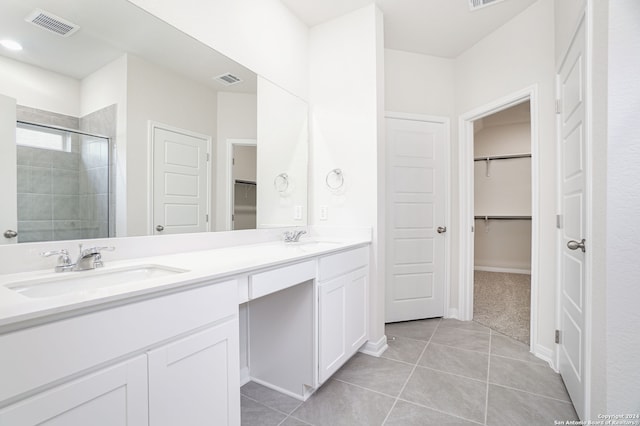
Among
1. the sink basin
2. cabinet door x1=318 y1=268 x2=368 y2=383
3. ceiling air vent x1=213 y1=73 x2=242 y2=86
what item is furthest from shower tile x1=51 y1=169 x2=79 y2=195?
cabinet door x1=318 y1=268 x2=368 y2=383

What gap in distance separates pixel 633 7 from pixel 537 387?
1.95 m

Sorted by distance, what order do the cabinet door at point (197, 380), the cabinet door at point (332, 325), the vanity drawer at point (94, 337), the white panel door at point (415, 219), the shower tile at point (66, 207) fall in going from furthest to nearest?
the white panel door at point (415, 219), the cabinet door at point (332, 325), the shower tile at point (66, 207), the cabinet door at point (197, 380), the vanity drawer at point (94, 337)

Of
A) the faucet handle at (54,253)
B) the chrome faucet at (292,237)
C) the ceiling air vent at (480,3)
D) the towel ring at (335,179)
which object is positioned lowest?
the chrome faucet at (292,237)

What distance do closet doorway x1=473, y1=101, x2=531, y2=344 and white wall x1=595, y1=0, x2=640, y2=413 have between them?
3489 millimetres

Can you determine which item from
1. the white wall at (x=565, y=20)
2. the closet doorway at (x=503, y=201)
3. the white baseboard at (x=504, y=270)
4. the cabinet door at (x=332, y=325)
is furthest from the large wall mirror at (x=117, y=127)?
the white baseboard at (x=504, y=270)

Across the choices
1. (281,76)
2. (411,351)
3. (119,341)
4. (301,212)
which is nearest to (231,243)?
(301,212)

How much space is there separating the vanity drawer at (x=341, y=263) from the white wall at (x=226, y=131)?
2.19ft

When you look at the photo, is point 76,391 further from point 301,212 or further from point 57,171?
point 301,212

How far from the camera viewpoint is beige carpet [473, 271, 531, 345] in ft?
8.83

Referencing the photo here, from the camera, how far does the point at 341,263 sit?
1.86 meters

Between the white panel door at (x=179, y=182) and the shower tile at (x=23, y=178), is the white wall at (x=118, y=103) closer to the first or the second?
the white panel door at (x=179, y=182)

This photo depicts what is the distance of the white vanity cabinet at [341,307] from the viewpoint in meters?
1.67

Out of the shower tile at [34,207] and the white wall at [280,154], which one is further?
the white wall at [280,154]

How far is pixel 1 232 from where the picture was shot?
1018mm
